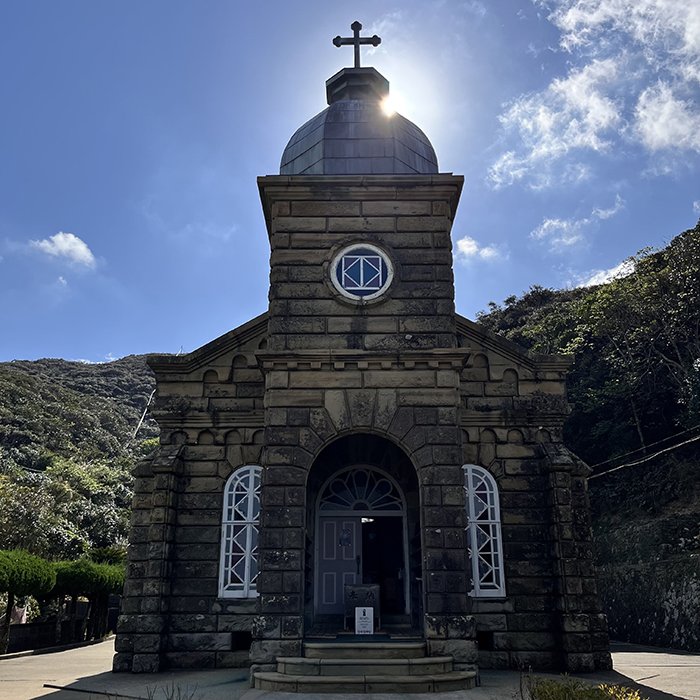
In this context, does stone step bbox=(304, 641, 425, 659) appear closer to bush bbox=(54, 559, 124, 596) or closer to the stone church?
the stone church

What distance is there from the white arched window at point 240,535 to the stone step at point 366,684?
3014 mm

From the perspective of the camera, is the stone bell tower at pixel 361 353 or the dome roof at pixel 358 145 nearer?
the stone bell tower at pixel 361 353

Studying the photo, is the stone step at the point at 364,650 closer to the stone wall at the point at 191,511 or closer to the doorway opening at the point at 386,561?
the stone wall at the point at 191,511

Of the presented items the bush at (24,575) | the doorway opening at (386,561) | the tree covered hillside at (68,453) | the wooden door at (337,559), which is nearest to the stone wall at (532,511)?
the doorway opening at (386,561)

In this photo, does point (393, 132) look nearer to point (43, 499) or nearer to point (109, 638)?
point (109, 638)

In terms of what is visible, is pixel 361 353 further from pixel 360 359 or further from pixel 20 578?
pixel 20 578

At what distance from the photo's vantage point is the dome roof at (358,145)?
13.2m

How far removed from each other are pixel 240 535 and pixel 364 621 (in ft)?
9.44

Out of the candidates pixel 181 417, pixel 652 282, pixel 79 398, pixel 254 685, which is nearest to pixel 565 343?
pixel 652 282

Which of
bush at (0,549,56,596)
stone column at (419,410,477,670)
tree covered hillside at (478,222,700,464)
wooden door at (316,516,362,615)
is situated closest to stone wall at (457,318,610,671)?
stone column at (419,410,477,670)

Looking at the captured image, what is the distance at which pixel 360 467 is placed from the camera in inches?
534

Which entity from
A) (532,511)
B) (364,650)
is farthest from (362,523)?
(364,650)

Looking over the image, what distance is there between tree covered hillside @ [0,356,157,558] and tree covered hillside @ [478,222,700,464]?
23987 mm

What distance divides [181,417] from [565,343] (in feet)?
81.9
